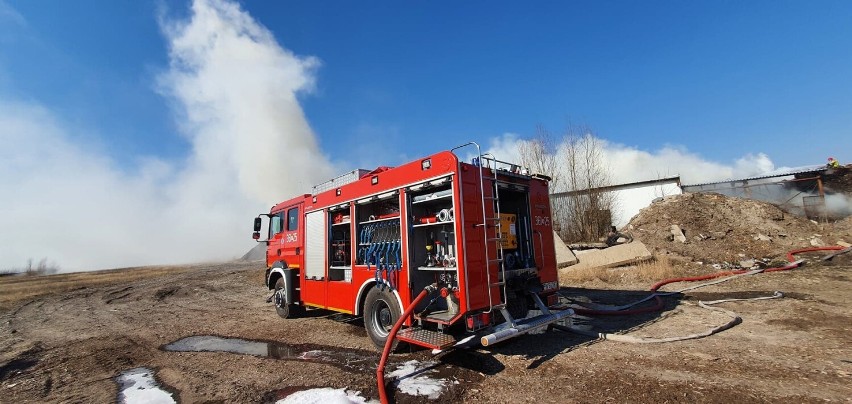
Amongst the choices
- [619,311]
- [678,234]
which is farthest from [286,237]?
[678,234]

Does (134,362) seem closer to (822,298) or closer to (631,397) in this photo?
(631,397)

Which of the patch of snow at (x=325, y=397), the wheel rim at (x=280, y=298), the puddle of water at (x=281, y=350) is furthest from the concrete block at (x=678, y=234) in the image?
the patch of snow at (x=325, y=397)

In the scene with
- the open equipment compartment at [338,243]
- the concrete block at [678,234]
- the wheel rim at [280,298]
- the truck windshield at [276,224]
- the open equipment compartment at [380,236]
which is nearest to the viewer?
the open equipment compartment at [380,236]

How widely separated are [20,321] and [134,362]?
11.0 metres

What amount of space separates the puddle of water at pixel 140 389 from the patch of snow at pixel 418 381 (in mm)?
2826

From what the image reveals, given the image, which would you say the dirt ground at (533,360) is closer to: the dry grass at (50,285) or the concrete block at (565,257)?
the concrete block at (565,257)

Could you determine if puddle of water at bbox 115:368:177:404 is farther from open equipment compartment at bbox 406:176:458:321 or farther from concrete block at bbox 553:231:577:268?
concrete block at bbox 553:231:577:268

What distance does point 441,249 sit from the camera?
6.30 m

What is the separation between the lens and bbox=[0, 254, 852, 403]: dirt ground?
14.6 ft

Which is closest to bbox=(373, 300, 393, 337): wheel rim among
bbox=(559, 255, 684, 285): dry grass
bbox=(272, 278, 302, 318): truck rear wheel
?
bbox=(272, 278, 302, 318): truck rear wheel

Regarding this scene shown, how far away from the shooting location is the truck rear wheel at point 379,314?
6645mm

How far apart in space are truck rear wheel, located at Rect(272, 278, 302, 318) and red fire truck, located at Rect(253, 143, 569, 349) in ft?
6.16

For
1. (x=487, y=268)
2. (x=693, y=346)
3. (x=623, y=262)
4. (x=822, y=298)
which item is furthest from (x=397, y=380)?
(x=623, y=262)

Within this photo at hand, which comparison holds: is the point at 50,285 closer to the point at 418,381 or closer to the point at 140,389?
the point at 140,389
